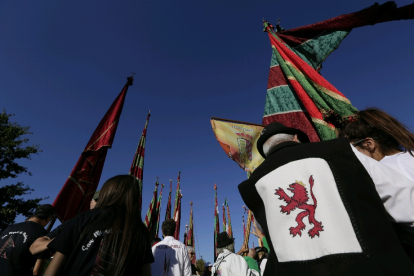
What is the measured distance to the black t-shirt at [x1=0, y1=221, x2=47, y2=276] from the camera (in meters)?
2.82

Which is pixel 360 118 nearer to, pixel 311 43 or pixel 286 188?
pixel 286 188

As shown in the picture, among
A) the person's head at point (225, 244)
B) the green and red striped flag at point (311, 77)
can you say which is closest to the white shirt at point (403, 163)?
the green and red striped flag at point (311, 77)

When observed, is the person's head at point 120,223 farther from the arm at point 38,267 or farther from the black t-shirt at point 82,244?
the arm at point 38,267

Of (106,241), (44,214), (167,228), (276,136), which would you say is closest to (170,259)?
(167,228)

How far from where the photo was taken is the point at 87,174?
13.9ft

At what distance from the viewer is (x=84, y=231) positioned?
1674 millimetres

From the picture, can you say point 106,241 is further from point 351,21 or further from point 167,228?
point 351,21

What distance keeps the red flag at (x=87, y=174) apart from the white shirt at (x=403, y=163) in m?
4.33

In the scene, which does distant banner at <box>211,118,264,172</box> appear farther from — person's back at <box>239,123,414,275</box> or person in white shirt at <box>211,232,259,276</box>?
person's back at <box>239,123,414,275</box>

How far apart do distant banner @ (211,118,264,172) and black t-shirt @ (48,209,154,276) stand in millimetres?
2774

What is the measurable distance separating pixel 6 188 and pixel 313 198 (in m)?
18.9

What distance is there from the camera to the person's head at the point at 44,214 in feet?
10.5

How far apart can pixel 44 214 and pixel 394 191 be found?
3.92 metres

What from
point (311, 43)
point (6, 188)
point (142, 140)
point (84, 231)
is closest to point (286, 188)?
point (84, 231)
